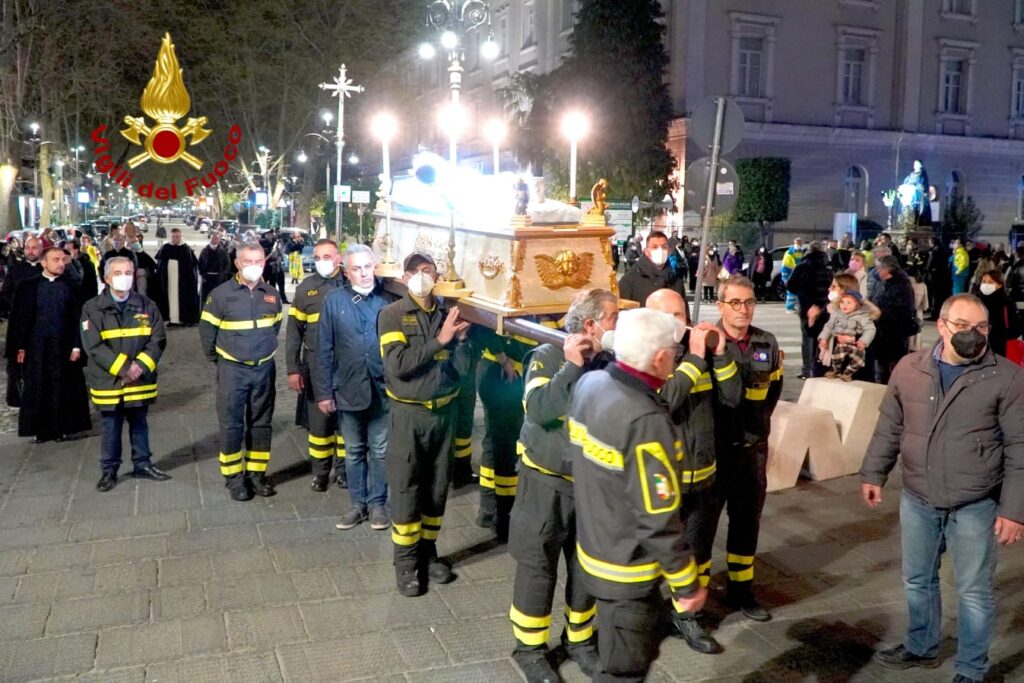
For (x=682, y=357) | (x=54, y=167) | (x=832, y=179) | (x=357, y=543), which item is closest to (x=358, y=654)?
(x=357, y=543)

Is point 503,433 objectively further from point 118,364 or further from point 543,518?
point 118,364

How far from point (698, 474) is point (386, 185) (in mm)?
4805

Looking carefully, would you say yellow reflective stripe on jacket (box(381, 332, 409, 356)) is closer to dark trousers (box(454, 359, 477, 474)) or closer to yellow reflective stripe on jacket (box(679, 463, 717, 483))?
dark trousers (box(454, 359, 477, 474))

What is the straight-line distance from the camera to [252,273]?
7.70 meters

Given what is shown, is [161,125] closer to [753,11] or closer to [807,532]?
[807,532]

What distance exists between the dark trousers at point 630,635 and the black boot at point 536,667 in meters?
0.91

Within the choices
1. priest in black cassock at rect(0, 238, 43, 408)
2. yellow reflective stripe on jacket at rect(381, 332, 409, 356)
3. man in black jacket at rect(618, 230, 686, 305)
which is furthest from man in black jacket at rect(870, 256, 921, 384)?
priest in black cassock at rect(0, 238, 43, 408)

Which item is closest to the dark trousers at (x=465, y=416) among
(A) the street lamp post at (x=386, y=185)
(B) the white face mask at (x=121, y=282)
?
(A) the street lamp post at (x=386, y=185)

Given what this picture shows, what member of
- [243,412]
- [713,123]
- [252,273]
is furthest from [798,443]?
[252,273]

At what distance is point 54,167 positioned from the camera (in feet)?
173

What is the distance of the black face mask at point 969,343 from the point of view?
14.8 ft

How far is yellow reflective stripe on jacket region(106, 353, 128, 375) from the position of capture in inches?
310

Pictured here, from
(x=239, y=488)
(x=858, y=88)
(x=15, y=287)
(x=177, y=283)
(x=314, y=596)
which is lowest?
(x=314, y=596)

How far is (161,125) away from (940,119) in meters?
35.1
